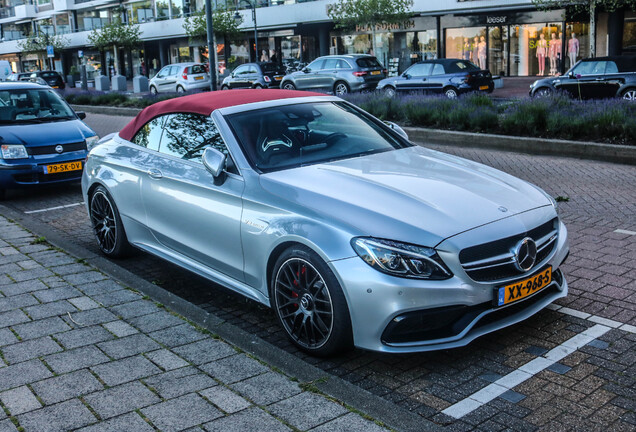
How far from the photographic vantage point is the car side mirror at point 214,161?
15.8 feet

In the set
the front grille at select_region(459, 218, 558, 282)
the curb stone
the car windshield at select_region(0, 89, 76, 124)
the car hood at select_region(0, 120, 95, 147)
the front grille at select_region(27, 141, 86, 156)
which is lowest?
the curb stone

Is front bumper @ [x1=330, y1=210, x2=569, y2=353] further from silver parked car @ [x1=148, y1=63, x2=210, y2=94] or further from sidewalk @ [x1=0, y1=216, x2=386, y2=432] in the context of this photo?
silver parked car @ [x1=148, y1=63, x2=210, y2=94]

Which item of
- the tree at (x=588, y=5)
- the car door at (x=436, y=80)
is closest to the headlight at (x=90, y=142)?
the car door at (x=436, y=80)

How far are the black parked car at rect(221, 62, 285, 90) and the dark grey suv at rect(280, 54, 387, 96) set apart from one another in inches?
180

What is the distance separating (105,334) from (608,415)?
117 inches

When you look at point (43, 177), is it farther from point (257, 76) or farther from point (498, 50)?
point (498, 50)

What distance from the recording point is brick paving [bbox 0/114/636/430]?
3561mm

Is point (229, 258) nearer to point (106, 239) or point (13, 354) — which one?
point (13, 354)

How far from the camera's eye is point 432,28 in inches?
1510

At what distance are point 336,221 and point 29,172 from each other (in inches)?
273

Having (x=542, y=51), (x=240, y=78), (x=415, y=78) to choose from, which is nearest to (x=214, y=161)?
(x=415, y=78)

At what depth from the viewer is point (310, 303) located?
4203 mm

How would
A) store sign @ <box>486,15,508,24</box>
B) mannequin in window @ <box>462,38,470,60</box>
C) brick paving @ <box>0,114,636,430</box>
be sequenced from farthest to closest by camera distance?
1. mannequin in window @ <box>462,38,470,60</box>
2. store sign @ <box>486,15,508,24</box>
3. brick paving @ <box>0,114,636,430</box>

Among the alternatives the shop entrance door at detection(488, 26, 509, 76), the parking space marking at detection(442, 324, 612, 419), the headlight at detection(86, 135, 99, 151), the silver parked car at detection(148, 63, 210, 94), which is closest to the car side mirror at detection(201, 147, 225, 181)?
the parking space marking at detection(442, 324, 612, 419)
